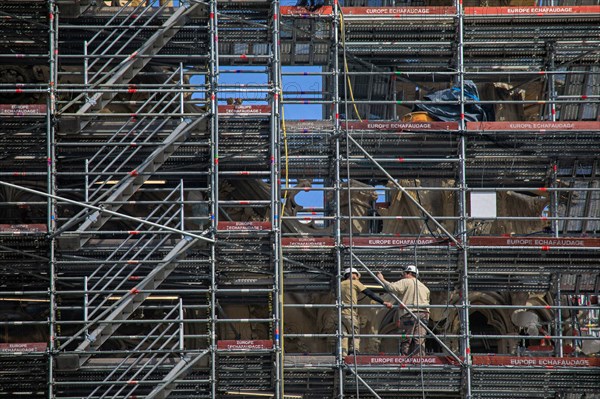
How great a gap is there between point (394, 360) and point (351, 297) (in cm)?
127

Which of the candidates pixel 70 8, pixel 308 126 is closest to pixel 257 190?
pixel 308 126

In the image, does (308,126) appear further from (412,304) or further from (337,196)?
(412,304)

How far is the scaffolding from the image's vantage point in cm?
3077

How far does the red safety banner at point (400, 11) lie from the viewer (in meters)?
32.8

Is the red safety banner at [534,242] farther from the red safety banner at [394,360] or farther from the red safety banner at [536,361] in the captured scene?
the red safety banner at [394,360]

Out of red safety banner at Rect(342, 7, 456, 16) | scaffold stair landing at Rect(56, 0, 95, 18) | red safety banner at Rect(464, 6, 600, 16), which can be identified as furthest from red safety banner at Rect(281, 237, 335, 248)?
scaffold stair landing at Rect(56, 0, 95, 18)

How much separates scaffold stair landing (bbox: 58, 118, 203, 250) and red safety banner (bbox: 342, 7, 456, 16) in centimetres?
370

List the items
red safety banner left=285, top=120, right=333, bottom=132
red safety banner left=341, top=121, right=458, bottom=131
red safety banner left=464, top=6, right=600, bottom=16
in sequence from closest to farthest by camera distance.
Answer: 1. red safety banner left=341, top=121, right=458, bottom=131
2. red safety banner left=285, top=120, right=333, bottom=132
3. red safety banner left=464, top=6, right=600, bottom=16

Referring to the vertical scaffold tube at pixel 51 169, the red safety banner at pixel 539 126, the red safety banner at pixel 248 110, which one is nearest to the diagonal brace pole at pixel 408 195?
the red safety banner at pixel 248 110

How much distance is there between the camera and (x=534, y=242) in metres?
31.9

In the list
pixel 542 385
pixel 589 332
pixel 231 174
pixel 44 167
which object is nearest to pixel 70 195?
pixel 44 167

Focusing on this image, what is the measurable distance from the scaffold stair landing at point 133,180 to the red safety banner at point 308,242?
2630 mm

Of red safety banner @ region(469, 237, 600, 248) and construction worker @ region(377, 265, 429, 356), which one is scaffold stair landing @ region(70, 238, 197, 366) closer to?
construction worker @ region(377, 265, 429, 356)

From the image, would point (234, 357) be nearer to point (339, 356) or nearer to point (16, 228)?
point (339, 356)
